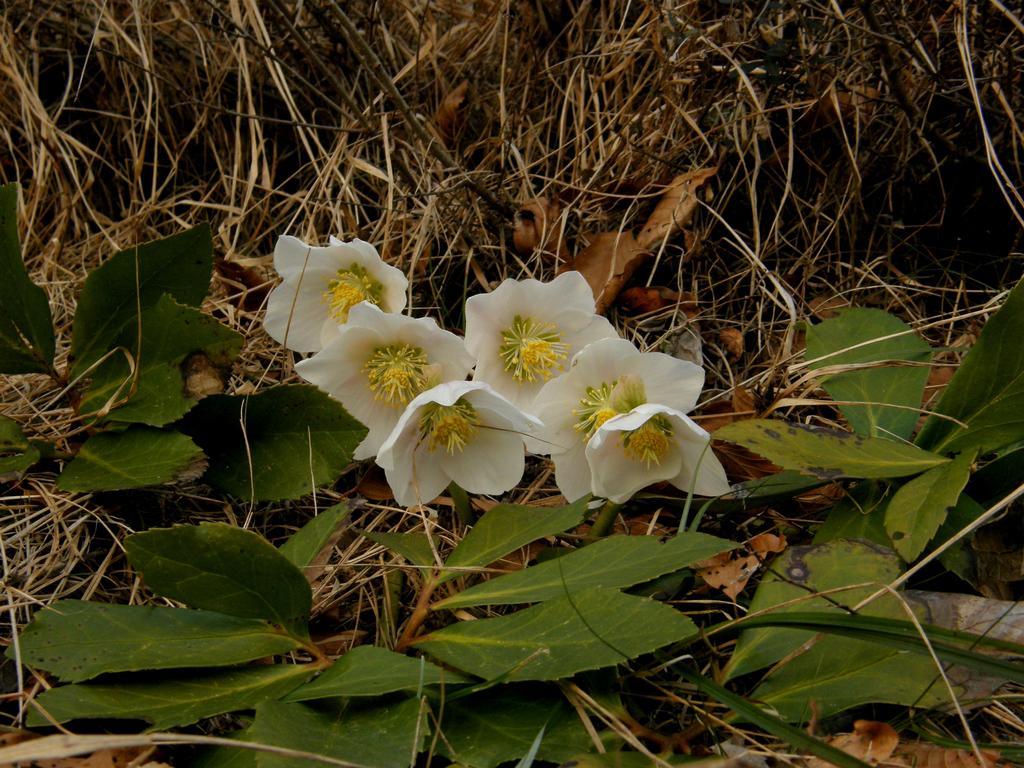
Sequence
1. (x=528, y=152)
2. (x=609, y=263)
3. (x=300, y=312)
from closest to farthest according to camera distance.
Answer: (x=300, y=312)
(x=609, y=263)
(x=528, y=152)

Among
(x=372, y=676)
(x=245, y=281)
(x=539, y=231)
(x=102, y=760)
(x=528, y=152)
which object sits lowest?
(x=102, y=760)

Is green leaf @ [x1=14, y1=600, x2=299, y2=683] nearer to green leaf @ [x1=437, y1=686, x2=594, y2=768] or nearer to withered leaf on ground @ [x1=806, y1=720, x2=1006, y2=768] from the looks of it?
green leaf @ [x1=437, y1=686, x2=594, y2=768]

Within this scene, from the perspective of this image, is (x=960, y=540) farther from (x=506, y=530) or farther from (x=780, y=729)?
(x=506, y=530)

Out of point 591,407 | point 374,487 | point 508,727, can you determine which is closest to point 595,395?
point 591,407

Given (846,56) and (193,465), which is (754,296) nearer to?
(846,56)

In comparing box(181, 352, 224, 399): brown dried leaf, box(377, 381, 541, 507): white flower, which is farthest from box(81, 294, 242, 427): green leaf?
box(377, 381, 541, 507): white flower

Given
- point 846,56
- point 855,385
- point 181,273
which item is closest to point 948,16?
point 846,56
